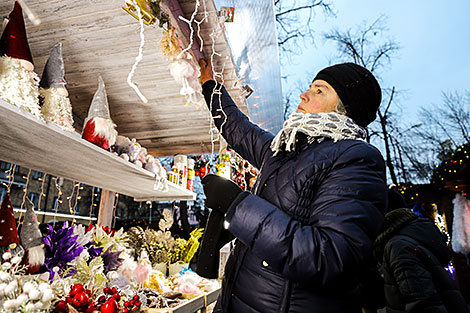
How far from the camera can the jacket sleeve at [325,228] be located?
0.87 m

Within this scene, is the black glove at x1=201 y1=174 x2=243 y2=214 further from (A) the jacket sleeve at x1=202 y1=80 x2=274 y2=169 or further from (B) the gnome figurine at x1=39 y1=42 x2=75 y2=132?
(B) the gnome figurine at x1=39 y1=42 x2=75 y2=132

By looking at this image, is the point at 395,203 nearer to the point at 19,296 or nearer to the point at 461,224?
the point at 19,296

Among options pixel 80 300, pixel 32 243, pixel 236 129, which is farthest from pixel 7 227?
pixel 236 129

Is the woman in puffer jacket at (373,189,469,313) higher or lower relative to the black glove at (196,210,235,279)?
lower

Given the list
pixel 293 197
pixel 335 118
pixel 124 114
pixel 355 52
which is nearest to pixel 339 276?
pixel 293 197

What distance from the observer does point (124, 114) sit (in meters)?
2.74

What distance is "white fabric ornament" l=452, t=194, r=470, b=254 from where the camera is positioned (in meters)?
6.86

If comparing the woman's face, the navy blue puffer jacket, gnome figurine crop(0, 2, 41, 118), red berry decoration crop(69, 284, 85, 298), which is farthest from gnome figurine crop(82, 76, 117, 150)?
the woman's face

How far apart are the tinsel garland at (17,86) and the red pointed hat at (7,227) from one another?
570 millimetres

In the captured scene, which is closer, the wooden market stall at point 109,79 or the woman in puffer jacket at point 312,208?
the woman in puffer jacket at point 312,208

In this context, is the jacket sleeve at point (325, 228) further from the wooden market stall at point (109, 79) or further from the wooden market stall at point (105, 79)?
the wooden market stall at point (105, 79)

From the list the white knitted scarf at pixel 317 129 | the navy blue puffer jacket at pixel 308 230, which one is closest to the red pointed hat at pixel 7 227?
the navy blue puffer jacket at pixel 308 230

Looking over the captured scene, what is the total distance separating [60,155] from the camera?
1.74 m

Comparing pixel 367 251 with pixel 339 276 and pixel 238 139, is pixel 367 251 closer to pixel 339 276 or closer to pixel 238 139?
pixel 339 276
